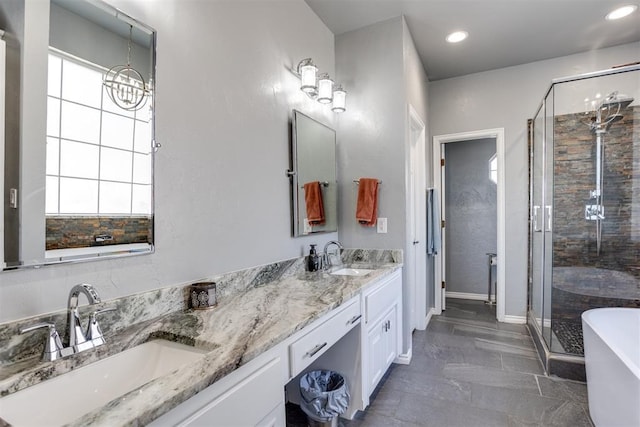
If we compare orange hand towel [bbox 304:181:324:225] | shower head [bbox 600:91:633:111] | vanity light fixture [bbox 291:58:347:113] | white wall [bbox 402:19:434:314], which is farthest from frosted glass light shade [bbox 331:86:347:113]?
shower head [bbox 600:91:633:111]

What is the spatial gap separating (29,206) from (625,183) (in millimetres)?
4141

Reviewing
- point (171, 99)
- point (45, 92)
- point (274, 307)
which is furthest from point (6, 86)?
point (274, 307)

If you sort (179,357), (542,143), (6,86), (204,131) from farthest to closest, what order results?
(542,143) < (204,131) < (179,357) < (6,86)

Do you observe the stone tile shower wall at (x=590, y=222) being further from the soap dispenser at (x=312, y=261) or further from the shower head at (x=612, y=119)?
the soap dispenser at (x=312, y=261)

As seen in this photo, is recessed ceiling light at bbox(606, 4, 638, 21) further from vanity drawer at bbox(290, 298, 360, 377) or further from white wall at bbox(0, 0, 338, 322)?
vanity drawer at bbox(290, 298, 360, 377)

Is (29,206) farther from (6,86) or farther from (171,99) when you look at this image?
(171,99)

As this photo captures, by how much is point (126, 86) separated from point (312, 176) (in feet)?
4.68

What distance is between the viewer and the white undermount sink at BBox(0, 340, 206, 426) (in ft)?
2.56

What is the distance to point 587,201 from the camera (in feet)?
9.98

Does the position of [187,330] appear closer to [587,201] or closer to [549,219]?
[549,219]

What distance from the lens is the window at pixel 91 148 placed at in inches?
39.8

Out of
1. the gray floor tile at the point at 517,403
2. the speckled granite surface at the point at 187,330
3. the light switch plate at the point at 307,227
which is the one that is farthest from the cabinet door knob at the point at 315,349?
the gray floor tile at the point at 517,403

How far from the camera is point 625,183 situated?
9.65ft

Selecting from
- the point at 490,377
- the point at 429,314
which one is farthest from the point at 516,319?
the point at 490,377
